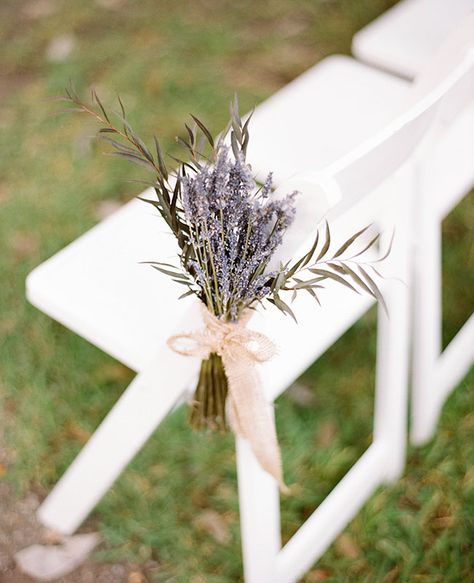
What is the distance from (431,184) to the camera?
1.59m

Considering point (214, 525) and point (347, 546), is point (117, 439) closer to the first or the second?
point (214, 525)

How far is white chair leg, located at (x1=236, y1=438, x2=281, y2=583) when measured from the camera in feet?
4.57

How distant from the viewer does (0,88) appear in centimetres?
315

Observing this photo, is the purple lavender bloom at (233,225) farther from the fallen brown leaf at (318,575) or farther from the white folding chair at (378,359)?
the fallen brown leaf at (318,575)

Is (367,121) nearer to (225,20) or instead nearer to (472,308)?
(472,308)

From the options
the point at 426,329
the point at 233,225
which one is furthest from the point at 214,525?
the point at 233,225

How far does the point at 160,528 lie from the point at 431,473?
644 mm

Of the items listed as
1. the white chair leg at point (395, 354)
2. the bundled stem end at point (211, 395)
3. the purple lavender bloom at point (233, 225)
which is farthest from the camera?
the white chair leg at point (395, 354)

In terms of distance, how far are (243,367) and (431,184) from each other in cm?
59

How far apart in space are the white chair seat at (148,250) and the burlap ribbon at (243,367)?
0.08m

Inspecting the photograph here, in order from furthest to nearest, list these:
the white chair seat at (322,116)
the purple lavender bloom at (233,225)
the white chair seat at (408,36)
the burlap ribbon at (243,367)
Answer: the white chair seat at (408,36) → the white chair seat at (322,116) → the burlap ribbon at (243,367) → the purple lavender bloom at (233,225)

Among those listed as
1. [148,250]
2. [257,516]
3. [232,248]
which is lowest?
[257,516]

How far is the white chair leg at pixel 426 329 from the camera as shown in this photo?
1.66m

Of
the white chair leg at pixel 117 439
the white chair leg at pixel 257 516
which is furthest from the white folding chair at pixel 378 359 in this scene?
the white chair leg at pixel 117 439
